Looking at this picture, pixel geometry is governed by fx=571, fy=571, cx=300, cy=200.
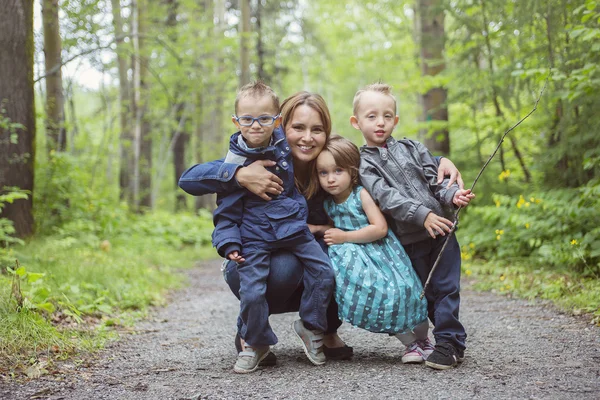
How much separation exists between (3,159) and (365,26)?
28.2 m

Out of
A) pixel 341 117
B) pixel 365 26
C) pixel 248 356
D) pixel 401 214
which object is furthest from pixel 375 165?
pixel 341 117

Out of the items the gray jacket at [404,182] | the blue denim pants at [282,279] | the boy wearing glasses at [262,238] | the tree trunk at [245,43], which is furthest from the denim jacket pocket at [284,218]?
the tree trunk at [245,43]

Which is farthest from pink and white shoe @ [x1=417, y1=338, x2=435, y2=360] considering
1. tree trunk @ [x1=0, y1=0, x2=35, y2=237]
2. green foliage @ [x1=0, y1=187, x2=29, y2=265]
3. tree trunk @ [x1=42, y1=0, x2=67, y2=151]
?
tree trunk @ [x1=42, y1=0, x2=67, y2=151]

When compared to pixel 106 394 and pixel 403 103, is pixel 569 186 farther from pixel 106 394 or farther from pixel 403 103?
pixel 403 103

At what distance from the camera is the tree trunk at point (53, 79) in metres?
9.22

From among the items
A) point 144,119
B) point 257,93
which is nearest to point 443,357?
point 257,93

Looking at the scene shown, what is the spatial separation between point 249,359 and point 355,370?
0.65m

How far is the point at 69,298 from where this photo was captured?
496 centimetres

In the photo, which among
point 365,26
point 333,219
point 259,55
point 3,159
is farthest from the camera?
point 365,26

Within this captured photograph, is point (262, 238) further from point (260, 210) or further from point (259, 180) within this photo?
point (259, 180)

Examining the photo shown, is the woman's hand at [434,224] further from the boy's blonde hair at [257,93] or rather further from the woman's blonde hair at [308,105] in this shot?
the boy's blonde hair at [257,93]

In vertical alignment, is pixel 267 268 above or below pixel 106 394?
above

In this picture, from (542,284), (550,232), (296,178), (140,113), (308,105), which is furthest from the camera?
(140,113)

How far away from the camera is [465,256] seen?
809cm
